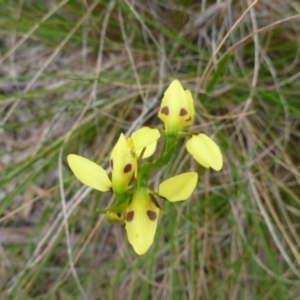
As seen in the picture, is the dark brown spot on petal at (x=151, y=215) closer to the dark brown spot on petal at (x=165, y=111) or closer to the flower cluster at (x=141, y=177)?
the flower cluster at (x=141, y=177)

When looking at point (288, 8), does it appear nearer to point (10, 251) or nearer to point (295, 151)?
point (295, 151)

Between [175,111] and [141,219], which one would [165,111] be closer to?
[175,111]

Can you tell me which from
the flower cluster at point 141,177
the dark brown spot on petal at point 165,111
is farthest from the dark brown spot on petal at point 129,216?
the dark brown spot on petal at point 165,111

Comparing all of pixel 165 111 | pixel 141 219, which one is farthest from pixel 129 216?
pixel 165 111

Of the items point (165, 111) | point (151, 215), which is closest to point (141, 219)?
point (151, 215)

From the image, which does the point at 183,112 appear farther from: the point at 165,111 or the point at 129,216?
the point at 129,216
